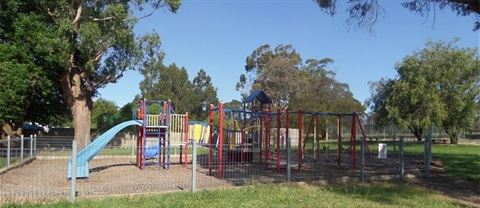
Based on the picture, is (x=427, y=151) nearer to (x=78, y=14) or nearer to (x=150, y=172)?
(x=150, y=172)

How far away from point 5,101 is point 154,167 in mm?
8540

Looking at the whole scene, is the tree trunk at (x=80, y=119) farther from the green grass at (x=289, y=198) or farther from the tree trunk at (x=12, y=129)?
the green grass at (x=289, y=198)

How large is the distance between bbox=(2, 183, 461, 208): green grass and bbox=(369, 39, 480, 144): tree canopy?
29331 mm

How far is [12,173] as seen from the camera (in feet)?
43.3

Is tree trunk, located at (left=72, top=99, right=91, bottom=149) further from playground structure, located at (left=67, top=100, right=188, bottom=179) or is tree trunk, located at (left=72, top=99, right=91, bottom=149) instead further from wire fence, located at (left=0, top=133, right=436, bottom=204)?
playground structure, located at (left=67, top=100, right=188, bottom=179)

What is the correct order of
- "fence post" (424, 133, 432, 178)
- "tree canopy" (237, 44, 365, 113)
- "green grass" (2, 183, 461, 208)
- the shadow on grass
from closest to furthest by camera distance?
"green grass" (2, 183, 461, 208) → the shadow on grass → "fence post" (424, 133, 432, 178) → "tree canopy" (237, 44, 365, 113)

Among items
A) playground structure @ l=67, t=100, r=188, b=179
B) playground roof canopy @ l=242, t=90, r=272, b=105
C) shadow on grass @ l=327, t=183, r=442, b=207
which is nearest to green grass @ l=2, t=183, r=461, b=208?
shadow on grass @ l=327, t=183, r=442, b=207

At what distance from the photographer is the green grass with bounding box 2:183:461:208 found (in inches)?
322

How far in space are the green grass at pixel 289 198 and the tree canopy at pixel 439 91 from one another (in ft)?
96.2

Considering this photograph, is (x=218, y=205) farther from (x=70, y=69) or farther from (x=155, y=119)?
(x=70, y=69)

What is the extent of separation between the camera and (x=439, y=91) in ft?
126

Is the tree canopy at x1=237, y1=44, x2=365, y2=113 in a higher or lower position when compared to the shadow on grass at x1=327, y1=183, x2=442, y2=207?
higher

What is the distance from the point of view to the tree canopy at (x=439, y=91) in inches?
1475

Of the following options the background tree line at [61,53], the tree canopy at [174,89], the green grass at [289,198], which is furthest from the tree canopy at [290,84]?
the green grass at [289,198]
